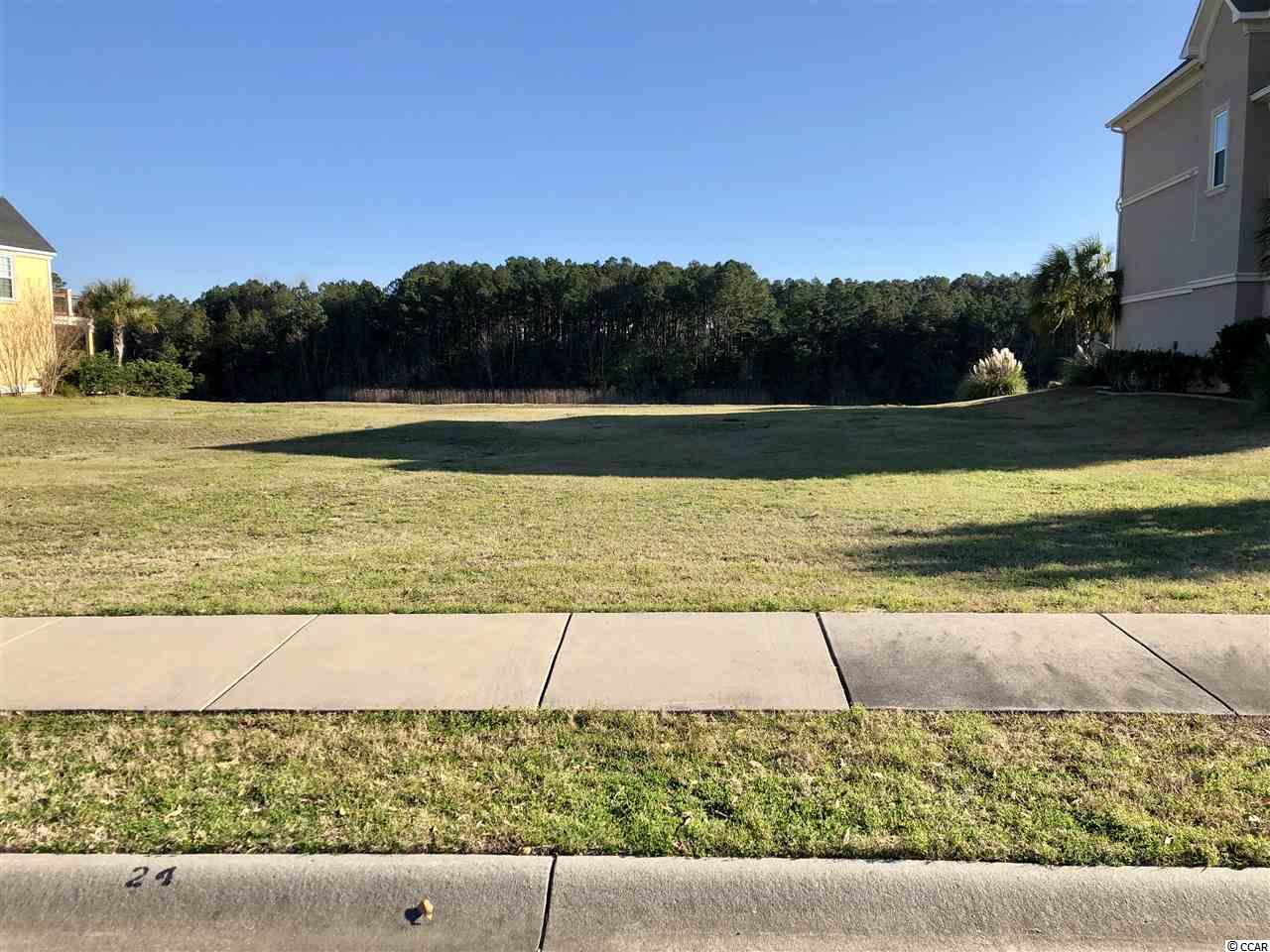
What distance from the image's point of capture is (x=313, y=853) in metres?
3.07

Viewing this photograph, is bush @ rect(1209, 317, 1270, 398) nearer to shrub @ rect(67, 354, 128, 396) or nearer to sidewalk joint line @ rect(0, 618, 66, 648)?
sidewalk joint line @ rect(0, 618, 66, 648)

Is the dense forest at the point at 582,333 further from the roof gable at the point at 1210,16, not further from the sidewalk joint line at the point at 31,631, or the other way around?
the sidewalk joint line at the point at 31,631

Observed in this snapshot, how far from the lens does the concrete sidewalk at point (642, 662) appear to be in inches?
170

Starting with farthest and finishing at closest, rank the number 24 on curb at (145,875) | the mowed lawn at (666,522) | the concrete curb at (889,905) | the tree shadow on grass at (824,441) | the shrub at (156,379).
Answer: the shrub at (156,379) < the tree shadow on grass at (824,441) < the mowed lawn at (666,522) < the number 24 on curb at (145,875) < the concrete curb at (889,905)

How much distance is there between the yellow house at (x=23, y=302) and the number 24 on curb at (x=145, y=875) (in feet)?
110

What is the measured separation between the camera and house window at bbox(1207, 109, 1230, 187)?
65.5 ft

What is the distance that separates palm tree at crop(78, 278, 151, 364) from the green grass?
140 ft

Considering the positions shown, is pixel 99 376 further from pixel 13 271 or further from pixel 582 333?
pixel 582 333

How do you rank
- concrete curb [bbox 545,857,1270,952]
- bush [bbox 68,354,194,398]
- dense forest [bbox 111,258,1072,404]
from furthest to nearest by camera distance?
dense forest [bbox 111,258,1072,404], bush [bbox 68,354,194,398], concrete curb [bbox 545,857,1270,952]

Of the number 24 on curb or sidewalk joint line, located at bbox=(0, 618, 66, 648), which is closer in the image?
the number 24 on curb

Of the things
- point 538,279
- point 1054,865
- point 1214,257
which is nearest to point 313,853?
point 1054,865

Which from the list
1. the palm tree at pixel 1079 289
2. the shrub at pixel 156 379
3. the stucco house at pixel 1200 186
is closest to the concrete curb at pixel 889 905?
the stucco house at pixel 1200 186

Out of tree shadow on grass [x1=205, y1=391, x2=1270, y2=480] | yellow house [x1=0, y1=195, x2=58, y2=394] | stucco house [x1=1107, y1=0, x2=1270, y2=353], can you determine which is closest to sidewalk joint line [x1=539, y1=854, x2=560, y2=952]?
tree shadow on grass [x1=205, y1=391, x2=1270, y2=480]

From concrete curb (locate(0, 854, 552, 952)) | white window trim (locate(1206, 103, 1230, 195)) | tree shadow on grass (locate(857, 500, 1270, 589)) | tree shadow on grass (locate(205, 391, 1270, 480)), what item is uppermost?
white window trim (locate(1206, 103, 1230, 195))
